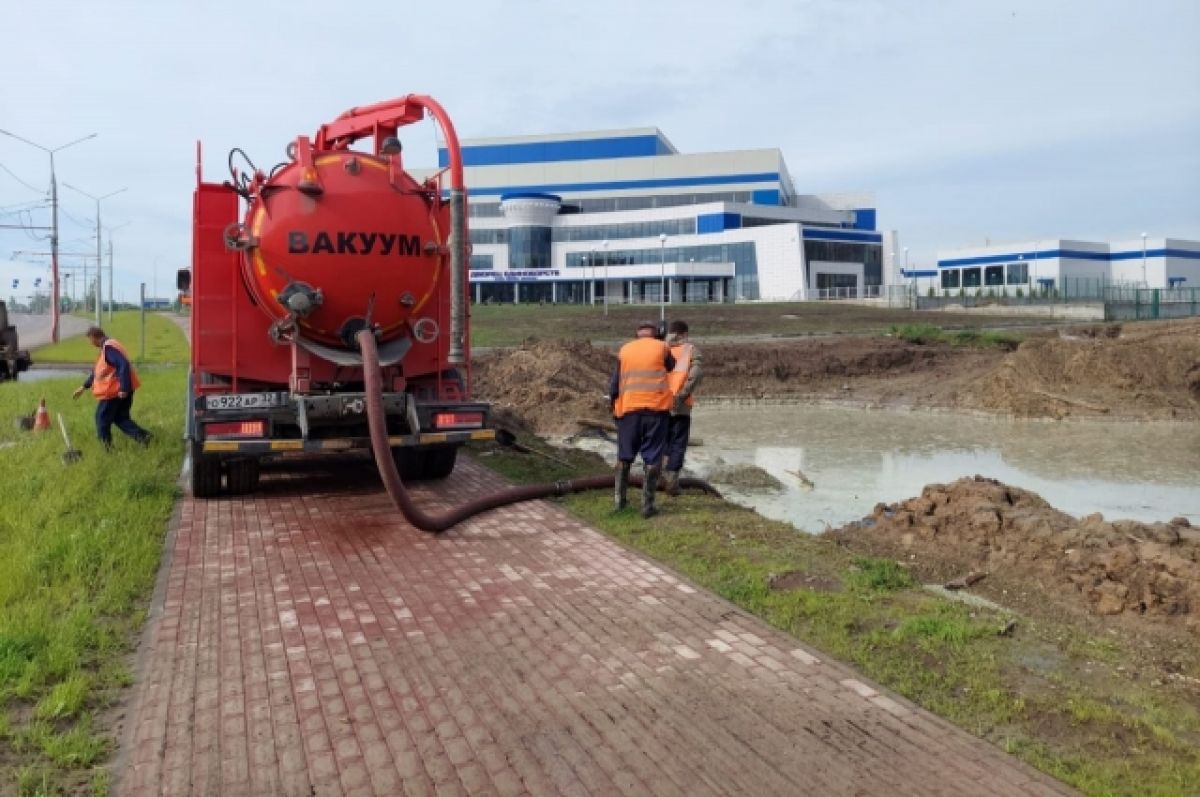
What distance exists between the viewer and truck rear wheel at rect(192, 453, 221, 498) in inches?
331

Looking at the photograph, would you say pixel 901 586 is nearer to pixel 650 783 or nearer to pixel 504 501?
pixel 650 783

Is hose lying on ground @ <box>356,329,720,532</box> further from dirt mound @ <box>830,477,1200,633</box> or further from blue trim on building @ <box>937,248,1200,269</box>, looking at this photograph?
blue trim on building @ <box>937,248,1200,269</box>

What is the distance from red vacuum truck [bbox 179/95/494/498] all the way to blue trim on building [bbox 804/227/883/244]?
6501 cm

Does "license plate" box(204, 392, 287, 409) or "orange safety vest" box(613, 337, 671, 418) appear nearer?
"orange safety vest" box(613, 337, 671, 418)

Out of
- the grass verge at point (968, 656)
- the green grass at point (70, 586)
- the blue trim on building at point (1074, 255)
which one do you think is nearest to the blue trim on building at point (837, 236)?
the blue trim on building at point (1074, 255)

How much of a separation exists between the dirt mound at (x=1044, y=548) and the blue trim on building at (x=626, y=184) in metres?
78.0

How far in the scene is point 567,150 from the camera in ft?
298

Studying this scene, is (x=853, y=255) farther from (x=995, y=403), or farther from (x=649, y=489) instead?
(x=649, y=489)

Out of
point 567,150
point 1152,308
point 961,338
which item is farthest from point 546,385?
point 567,150

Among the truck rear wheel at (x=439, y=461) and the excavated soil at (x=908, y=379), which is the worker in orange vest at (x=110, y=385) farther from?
the excavated soil at (x=908, y=379)

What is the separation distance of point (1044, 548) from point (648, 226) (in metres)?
73.5

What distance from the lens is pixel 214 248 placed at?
321 inches

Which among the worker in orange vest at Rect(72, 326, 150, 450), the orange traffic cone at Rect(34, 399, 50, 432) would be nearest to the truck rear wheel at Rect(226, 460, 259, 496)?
the worker in orange vest at Rect(72, 326, 150, 450)

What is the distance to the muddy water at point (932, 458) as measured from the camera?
10.8 m
